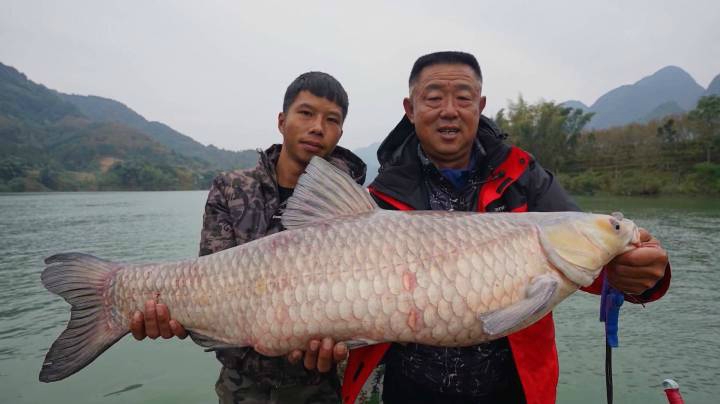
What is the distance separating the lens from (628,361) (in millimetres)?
6172

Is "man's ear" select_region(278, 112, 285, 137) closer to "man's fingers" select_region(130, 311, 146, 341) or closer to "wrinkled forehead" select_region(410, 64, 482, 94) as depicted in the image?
"wrinkled forehead" select_region(410, 64, 482, 94)

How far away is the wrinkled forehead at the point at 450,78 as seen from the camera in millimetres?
2438

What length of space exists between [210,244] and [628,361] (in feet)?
21.0

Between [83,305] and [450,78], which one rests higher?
[450,78]

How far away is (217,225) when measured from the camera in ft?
8.40

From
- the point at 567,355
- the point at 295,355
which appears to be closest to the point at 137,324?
the point at 295,355

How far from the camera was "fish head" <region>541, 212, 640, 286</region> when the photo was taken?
183 centimetres

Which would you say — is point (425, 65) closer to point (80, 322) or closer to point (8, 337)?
point (80, 322)

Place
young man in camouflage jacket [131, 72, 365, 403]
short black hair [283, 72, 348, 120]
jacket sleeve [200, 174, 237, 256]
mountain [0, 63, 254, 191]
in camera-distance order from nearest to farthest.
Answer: young man in camouflage jacket [131, 72, 365, 403]
jacket sleeve [200, 174, 237, 256]
short black hair [283, 72, 348, 120]
mountain [0, 63, 254, 191]

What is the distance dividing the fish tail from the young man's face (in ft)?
4.02

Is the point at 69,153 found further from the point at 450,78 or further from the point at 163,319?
the point at 450,78

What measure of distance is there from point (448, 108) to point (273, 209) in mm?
1204

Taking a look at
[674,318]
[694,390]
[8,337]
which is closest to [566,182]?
[674,318]

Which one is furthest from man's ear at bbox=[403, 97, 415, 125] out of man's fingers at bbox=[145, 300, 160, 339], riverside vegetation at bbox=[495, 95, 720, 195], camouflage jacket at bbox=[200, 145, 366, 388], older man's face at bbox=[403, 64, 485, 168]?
riverside vegetation at bbox=[495, 95, 720, 195]
